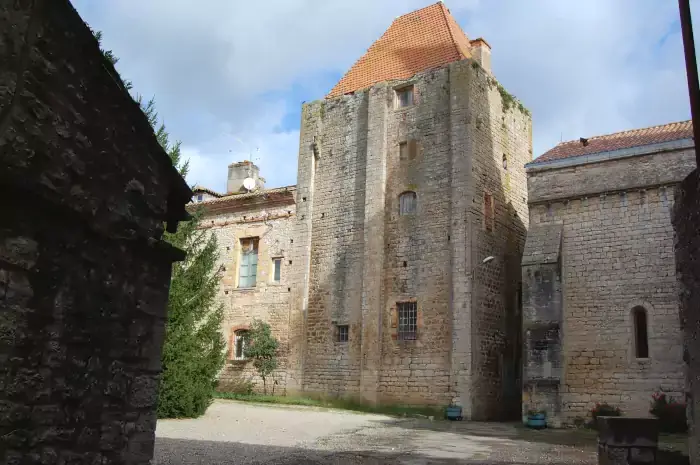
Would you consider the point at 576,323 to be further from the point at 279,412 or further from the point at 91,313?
the point at 91,313

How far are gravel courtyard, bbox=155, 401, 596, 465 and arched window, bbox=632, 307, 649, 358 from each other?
2918mm

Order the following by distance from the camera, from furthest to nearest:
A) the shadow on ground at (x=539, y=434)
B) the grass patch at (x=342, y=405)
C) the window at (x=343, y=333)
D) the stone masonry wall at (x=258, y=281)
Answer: the stone masonry wall at (x=258, y=281), the window at (x=343, y=333), the grass patch at (x=342, y=405), the shadow on ground at (x=539, y=434)

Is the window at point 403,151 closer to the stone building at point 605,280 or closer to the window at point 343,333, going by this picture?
the stone building at point 605,280

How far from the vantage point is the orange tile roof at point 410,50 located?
20688mm

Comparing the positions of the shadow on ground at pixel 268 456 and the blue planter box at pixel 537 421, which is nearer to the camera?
the shadow on ground at pixel 268 456

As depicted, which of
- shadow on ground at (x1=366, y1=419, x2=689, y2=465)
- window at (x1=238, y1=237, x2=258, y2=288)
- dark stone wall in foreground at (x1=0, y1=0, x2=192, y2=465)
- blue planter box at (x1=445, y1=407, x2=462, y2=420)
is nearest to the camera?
dark stone wall in foreground at (x1=0, y1=0, x2=192, y2=465)

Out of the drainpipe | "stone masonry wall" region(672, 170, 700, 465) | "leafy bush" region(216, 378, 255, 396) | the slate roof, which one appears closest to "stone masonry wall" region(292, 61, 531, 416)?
"leafy bush" region(216, 378, 255, 396)

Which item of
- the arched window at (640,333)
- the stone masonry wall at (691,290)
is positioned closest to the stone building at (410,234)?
the arched window at (640,333)

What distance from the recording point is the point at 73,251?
4.20 m

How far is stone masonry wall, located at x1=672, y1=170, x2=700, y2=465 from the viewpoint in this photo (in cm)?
615

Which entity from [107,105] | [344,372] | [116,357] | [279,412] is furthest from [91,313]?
[344,372]

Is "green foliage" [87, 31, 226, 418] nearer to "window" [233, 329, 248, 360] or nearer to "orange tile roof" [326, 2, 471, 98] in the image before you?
"window" [233, 329, 248, 360]

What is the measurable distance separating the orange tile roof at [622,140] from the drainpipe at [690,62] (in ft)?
28.7

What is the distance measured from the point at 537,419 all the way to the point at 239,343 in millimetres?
10945
